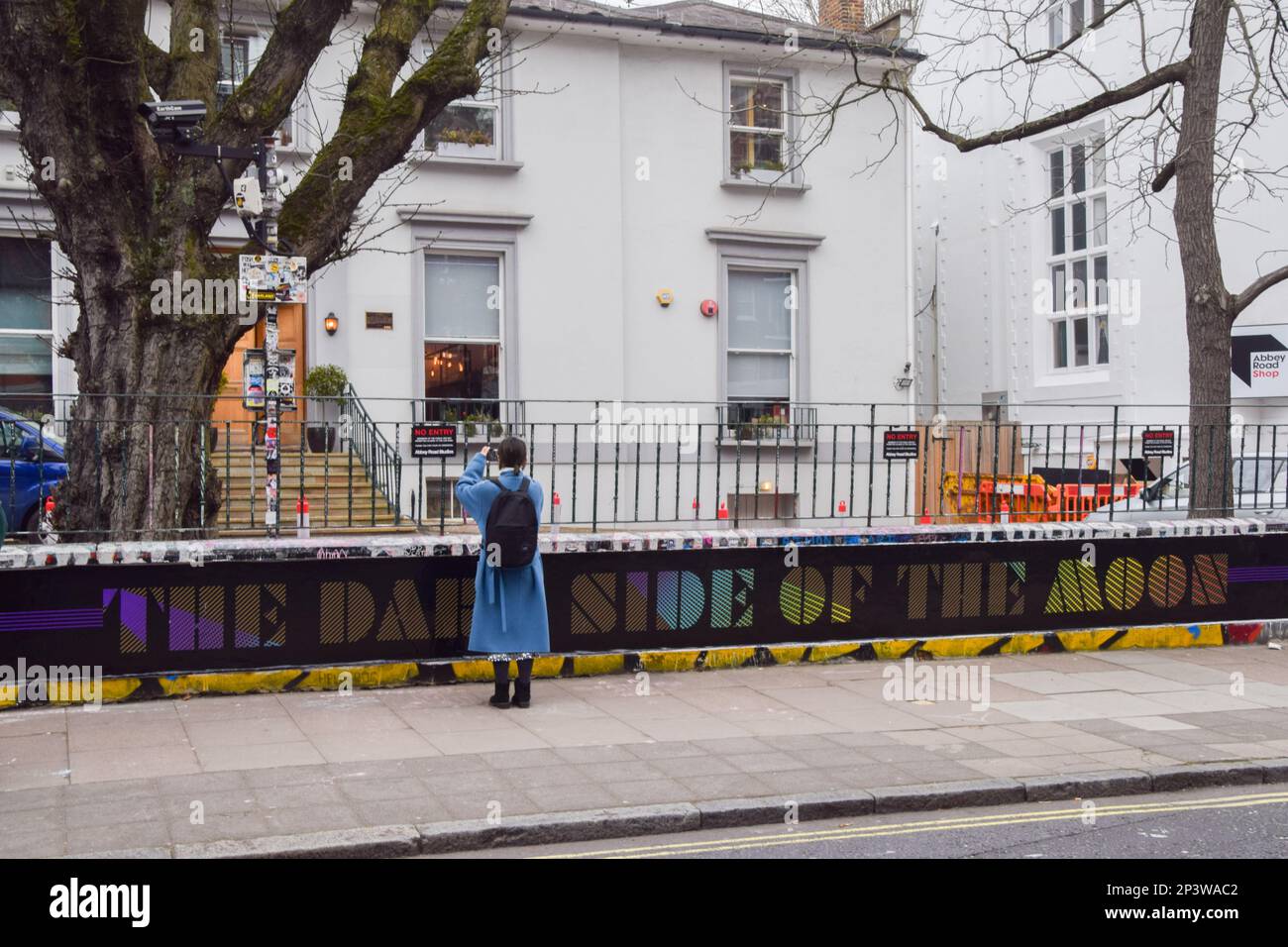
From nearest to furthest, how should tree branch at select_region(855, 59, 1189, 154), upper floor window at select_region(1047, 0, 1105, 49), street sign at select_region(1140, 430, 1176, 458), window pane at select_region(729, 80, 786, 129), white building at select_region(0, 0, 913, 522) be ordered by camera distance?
street sign at select_region(1140, 430, 1176, 458)
tree branch at select_region(855, 59, 1189, 154)
white building at select_region(0, 0, 913, 522)
window pane at select_region(729, 80, 786, 129)
upper floor window at select_region(1047, 0, 1105, 49)

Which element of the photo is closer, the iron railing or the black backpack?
the black backpack

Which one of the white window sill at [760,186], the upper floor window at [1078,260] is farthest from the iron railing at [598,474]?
the upper floor window at [1078,260]

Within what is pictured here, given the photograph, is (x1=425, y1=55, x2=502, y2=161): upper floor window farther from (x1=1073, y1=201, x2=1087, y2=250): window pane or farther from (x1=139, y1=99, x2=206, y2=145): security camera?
(x1=1073, y1=201, x2=1087, y2=250): window pane

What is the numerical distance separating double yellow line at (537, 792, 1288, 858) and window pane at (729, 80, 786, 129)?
15.8 m

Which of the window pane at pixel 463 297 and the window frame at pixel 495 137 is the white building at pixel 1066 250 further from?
the window pane at pixel 463 297

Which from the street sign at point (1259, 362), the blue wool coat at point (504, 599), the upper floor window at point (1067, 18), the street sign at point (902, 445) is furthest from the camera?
the upper floor window at point (1067, 18)

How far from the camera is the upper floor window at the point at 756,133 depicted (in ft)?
69.2

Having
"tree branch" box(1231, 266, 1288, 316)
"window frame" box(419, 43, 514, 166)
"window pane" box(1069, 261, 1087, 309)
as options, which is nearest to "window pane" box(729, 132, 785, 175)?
"window frame" box(419, 43, 514, 166)

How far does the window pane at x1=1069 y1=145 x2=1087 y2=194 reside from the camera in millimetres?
24172

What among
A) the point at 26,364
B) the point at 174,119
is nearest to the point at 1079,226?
the point at 26,364

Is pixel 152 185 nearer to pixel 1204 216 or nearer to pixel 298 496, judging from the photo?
pixel 298 496

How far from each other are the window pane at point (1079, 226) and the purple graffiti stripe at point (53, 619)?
21.0m
